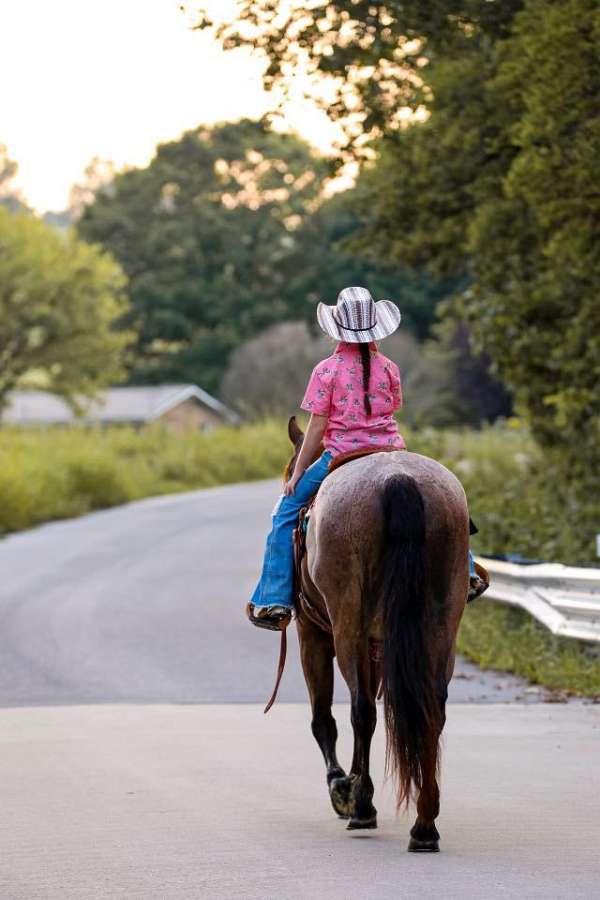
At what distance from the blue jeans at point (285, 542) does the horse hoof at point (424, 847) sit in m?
1.91

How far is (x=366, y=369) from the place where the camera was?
329 inches

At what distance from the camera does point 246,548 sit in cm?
2894

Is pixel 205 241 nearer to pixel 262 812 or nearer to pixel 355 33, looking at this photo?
pixel 355 33

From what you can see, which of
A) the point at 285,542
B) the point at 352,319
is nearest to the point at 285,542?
the point at 285,542

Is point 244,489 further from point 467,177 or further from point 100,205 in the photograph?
point 100,205

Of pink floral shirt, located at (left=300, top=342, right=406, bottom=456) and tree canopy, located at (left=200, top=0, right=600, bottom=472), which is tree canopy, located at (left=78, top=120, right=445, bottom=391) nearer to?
tree canopy, located at (left=200, top=0, right=600, bottom=472)

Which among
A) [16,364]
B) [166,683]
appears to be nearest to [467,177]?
[166,683]

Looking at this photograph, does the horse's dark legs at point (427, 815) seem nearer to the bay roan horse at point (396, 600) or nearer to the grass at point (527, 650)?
the bay roan horse at point (396, 600)

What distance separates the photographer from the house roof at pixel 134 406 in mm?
87375

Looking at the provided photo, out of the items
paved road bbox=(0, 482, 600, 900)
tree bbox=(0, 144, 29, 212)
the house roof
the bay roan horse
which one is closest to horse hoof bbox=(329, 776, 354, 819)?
the bay roan horse

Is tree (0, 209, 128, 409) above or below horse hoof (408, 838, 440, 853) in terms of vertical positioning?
above

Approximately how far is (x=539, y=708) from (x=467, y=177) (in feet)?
37.0

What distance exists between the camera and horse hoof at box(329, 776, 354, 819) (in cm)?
789

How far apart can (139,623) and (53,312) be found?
61944 mm
